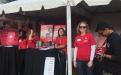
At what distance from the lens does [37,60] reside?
5.62m

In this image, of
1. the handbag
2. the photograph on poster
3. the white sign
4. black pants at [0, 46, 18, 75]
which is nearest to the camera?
the handbag

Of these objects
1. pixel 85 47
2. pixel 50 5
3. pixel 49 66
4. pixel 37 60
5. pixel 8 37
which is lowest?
pixel 49 66

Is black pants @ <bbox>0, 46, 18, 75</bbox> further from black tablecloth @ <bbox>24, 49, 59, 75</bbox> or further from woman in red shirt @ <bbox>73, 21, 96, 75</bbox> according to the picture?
woman in red shirt @ <bbox>73, 21, 96, 75</bbox>

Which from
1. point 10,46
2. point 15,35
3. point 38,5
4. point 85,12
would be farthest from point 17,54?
point 85,12

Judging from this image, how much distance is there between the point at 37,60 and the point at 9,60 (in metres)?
0.72

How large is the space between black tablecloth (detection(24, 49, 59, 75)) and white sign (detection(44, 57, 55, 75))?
6 cm

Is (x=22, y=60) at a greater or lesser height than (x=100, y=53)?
lesser

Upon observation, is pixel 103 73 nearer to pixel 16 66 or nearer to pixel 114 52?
pixel 114 52

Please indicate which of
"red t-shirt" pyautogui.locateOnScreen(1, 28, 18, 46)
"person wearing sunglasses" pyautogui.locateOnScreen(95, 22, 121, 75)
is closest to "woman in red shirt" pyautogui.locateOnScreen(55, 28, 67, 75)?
"red t-shirt" pyautogui.locateOnScreen(1, 28, 18, 46)

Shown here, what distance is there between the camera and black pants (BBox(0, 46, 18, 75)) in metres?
5.98

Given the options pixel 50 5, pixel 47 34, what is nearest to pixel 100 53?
pixel 50 5

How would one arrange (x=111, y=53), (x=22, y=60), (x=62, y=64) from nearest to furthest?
(x=111, y=53) → (x=62, y=64) → (x=22, y=60)

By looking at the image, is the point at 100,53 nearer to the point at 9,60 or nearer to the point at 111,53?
the point at 111,53

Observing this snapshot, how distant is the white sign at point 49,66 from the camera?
17.9ft
